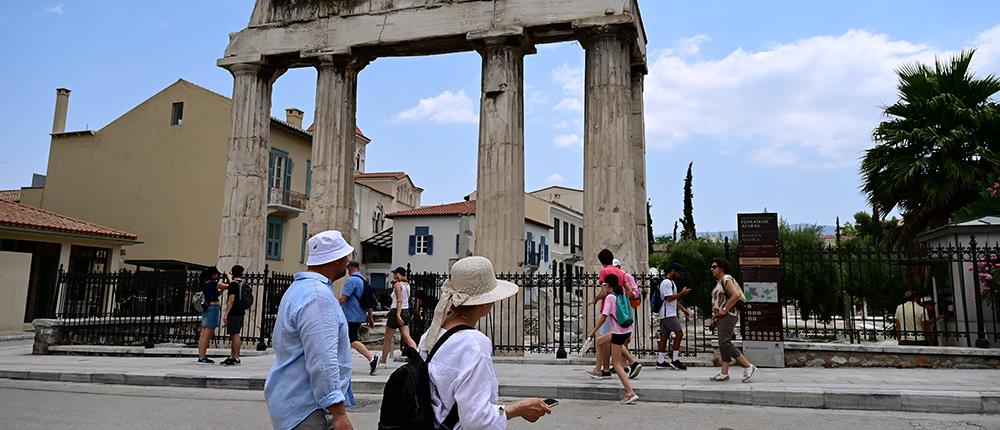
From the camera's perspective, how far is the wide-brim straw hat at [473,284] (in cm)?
268

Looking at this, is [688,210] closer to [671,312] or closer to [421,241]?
[421,241]

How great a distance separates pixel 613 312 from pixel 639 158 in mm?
9294

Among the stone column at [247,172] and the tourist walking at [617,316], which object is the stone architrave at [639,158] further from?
the stone column at [247,172]

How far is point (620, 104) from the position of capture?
1467cm

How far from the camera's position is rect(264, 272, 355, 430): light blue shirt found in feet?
9.77

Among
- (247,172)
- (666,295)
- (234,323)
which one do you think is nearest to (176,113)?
(247,172)

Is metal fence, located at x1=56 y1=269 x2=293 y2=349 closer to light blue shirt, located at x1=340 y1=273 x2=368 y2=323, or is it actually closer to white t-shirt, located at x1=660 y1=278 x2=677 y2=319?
light blue shirt, located at x1=340 y1=273 x2=368 y2=323

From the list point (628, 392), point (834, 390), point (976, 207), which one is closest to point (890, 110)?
point (976, 207)

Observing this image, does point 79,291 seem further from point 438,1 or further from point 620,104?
point 620,104

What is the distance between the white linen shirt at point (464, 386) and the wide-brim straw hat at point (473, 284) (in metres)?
0.26

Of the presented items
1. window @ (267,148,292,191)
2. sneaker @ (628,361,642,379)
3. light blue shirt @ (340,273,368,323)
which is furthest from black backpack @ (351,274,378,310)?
window @ (267,148,292,191)

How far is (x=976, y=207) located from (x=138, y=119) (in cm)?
3083

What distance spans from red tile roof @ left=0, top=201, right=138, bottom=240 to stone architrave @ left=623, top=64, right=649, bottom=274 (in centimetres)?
1886

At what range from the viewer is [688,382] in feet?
28.5
